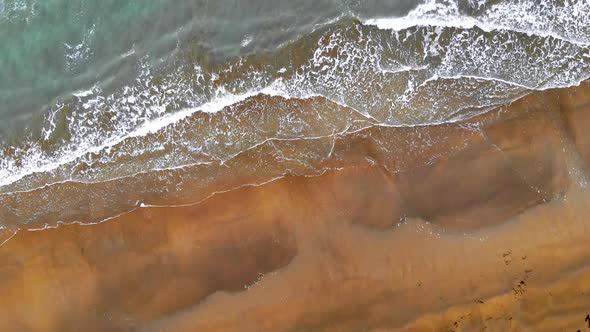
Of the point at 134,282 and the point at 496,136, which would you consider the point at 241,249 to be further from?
the point at 496,136

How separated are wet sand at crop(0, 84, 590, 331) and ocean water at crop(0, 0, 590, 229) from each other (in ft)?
1.17

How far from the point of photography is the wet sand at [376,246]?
22.2 feet

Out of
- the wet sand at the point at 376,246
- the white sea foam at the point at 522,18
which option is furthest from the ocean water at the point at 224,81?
the wet sand at the point at 376,246

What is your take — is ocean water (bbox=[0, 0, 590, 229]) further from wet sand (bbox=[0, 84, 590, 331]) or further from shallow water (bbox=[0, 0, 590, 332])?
wet sand (bbox=[0, 84, 590, 331])

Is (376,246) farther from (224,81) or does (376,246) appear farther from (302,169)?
(224,81)

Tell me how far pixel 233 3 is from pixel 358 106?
266cm

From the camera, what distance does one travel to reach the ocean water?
6.81 m

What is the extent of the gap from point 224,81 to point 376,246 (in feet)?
11.5

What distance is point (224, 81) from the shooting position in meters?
7.15

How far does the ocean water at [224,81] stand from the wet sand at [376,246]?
355mm

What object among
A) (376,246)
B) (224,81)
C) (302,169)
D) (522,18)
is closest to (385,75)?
(302,169)

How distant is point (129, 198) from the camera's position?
7320 mm

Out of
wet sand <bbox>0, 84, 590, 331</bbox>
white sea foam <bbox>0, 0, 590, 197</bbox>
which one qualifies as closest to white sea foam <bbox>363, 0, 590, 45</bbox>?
white sea foam <bbox>0, 0, 590, 197</bbox>

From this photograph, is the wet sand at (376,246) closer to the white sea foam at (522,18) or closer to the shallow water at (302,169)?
the shallow water at (302,169)
